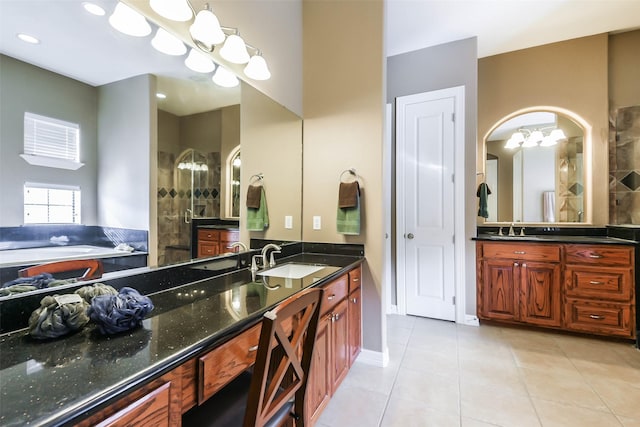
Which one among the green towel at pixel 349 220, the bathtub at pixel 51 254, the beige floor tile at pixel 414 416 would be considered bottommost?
the beige floor tile at pixel 414 416

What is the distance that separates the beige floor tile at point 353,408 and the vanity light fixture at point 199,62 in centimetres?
207

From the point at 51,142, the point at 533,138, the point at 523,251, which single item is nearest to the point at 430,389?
the point at 523,251

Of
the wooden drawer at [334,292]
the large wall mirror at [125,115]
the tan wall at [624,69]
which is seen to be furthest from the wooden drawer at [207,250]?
the tan wall at [624,69]

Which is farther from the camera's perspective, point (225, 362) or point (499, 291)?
point (499, 291)

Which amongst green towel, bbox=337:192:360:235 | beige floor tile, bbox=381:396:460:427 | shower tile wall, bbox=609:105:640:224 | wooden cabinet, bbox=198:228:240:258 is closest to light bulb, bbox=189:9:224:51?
wooden cabinet, bbox=198:228:240:258

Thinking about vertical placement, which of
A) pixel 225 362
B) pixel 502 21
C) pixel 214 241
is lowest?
pixel 225 362

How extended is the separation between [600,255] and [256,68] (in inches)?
131

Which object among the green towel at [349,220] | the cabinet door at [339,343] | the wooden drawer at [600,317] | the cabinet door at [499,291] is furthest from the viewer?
the cabinet door at [499,291]

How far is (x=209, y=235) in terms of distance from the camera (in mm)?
1702

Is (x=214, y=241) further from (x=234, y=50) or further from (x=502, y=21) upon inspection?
(x=502, y=21)

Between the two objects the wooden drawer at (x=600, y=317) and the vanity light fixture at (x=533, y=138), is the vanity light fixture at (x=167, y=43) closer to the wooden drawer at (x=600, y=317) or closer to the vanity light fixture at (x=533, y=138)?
the vanity light fixture at (x=533, y=138)

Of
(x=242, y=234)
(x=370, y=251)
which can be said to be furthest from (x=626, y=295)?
(x=242, y=234)

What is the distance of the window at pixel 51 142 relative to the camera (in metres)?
0.92

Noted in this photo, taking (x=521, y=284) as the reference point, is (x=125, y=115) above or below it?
above
